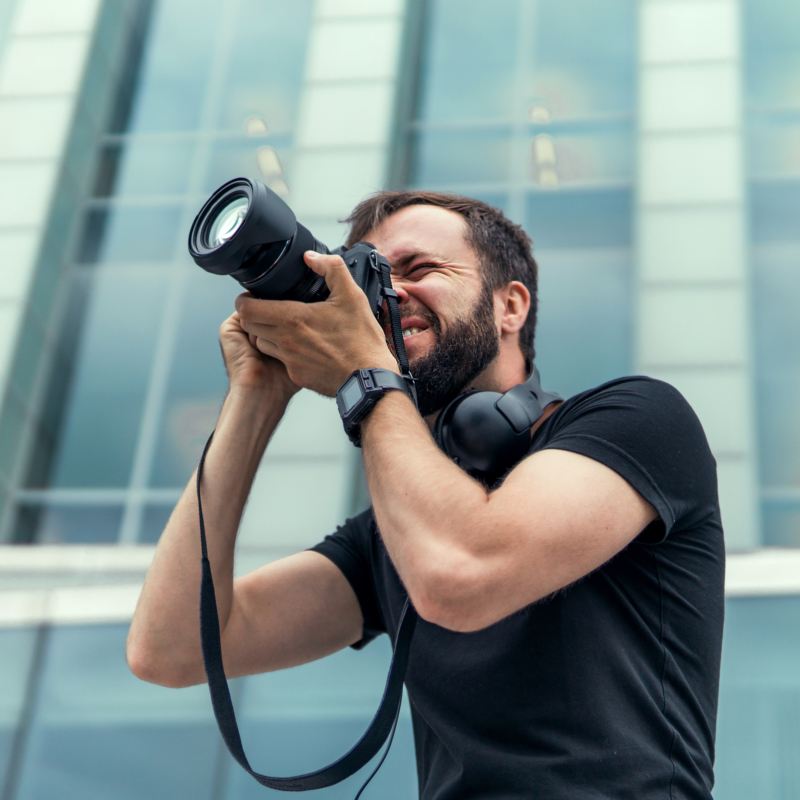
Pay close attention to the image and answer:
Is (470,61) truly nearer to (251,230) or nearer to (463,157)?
(463,157)

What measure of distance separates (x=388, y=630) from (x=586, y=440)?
0.64 metres

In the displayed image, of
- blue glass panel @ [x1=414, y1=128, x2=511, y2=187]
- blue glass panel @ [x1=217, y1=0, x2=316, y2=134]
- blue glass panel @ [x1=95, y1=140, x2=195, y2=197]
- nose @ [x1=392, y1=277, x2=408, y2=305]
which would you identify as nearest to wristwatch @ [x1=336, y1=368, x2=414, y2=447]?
nose @ [x1=392, y1=277, x2=408, y2=305]

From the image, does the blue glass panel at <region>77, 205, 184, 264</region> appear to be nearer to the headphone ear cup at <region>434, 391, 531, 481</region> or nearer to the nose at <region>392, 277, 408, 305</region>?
the nose at <region>392, 277, 408, 305</region>

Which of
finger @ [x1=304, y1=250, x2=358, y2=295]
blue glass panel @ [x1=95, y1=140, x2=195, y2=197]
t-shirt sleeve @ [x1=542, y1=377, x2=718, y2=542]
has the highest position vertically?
blue glass panel @ [x1=95, y1=140, x2=195, y2=197]

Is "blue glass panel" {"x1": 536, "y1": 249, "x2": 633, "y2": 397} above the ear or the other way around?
above

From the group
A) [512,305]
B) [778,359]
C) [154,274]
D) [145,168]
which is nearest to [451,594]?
[512,305]

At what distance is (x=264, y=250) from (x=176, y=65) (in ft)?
14.7

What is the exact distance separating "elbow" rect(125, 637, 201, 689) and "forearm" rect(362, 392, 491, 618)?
22.8 inches

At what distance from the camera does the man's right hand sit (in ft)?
5.04

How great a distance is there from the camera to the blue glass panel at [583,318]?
3994 mm

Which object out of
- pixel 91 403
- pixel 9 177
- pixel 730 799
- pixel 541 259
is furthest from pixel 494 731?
pixel 9 177

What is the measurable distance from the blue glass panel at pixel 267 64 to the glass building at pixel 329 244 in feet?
0.08

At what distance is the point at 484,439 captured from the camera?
1.35 meters

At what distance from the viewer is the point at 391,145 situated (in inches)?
179
